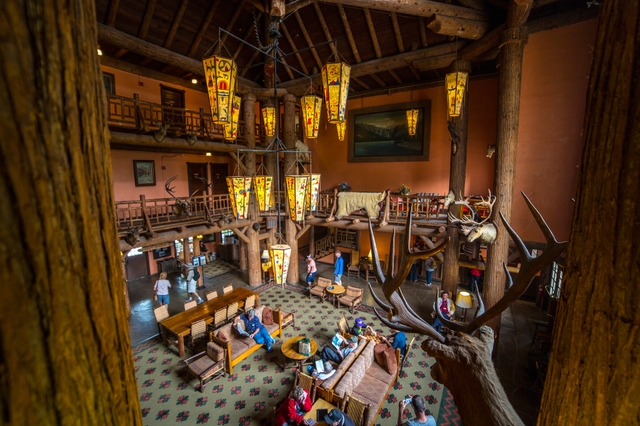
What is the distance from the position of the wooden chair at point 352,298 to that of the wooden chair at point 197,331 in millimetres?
4352

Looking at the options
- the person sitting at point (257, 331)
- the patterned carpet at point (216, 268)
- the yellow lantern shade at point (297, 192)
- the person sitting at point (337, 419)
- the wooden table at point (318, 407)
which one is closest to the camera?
the person sitting at point (337, 419)

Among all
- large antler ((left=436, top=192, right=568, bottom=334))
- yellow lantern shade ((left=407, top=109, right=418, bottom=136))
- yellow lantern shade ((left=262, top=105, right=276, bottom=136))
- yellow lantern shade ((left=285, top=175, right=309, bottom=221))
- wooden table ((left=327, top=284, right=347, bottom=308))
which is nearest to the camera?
large antler ((left=436, top=192, right=568, bottom=334))

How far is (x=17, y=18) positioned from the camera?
43cm

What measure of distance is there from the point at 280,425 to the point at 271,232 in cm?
755

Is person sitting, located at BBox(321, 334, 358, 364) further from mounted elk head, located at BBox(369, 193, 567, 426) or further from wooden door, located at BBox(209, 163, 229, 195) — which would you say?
wooden door, located at BBox(209, 163, 229, 195)

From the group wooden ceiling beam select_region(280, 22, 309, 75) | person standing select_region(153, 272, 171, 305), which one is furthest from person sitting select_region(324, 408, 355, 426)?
wooden ceiling beam select_region(280, 22, 309, 75)

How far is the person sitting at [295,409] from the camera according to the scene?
484 cm

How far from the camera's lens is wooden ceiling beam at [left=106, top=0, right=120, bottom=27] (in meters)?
7.09

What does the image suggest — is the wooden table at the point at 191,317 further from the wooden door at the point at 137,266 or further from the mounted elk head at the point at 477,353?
the mounted elk head at the point at 477,353

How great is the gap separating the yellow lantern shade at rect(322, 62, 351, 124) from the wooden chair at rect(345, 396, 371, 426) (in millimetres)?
5197

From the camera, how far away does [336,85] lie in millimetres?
5395

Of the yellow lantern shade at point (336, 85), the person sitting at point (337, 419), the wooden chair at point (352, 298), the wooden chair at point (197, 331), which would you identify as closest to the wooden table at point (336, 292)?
the wooden chair at point (352, 298)

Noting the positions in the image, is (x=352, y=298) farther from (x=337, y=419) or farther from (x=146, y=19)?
(x=146, y=19)

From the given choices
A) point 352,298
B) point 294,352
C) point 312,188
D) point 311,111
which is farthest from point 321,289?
point 311,111
